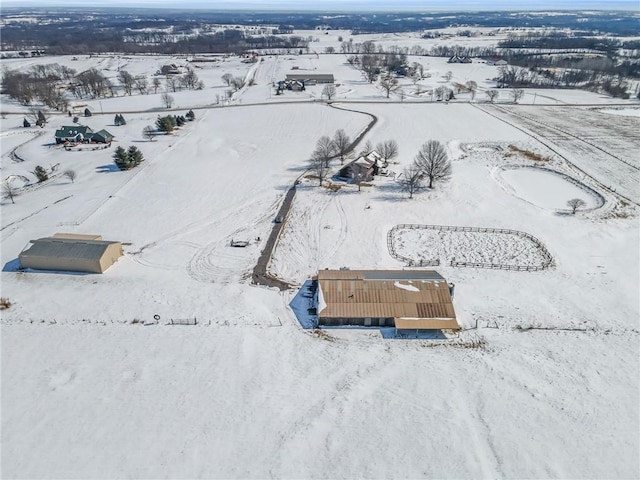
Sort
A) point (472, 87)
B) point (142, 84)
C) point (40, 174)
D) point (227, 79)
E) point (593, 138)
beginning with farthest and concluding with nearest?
point (227, 79)
point (142, 84)
point (472, 87)
point (593, 138)
point (40, 174)

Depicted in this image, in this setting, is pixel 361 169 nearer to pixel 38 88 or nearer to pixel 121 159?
pixel 121 159

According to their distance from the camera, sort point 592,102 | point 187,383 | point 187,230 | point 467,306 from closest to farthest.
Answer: point 187,383, point 467,306, point 187,230, point 592,102

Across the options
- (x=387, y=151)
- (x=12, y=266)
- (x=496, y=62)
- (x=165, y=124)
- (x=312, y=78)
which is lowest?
(x=12, y=266)

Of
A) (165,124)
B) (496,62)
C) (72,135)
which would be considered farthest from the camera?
(496,62)

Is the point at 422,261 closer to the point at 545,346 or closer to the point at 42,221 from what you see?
the point at 545,346

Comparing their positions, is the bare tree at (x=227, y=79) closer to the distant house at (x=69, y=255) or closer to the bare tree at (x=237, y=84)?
the bare tree at (x=237, y=84)

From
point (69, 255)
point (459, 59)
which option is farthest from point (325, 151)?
point (459, 59)

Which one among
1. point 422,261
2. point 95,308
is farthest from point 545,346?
point 95,308

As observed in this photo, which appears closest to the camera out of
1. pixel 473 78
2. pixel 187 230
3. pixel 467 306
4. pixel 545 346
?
pixel 545 346
